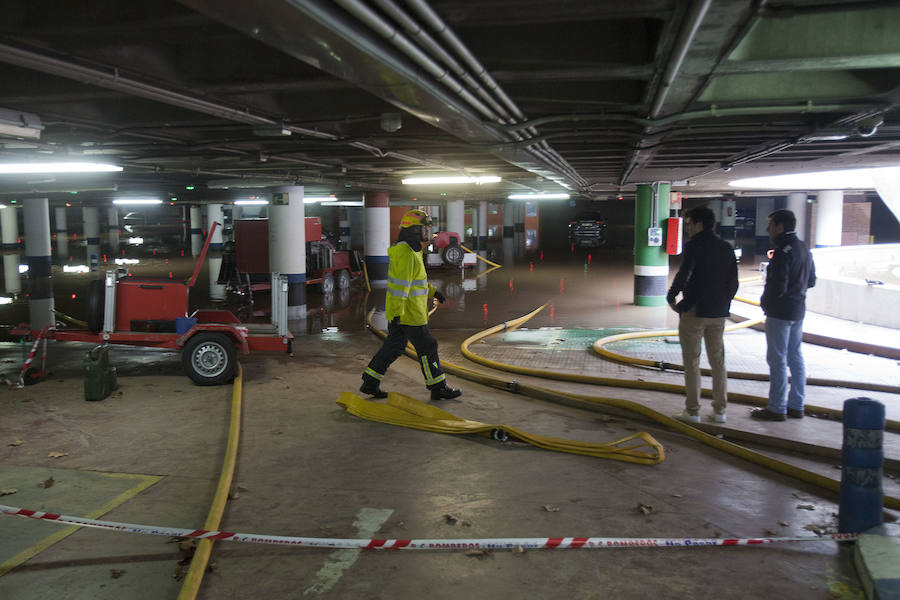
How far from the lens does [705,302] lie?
6.12 meters

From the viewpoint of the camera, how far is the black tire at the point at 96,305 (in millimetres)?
8281

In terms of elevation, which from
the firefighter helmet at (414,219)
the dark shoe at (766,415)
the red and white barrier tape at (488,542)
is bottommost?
the red and white barrier tape at (488,542)

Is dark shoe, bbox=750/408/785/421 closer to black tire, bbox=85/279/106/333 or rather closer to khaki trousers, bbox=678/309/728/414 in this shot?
khaki trousers, bbox=678/309/728/414

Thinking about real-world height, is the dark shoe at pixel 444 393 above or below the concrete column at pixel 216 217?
below

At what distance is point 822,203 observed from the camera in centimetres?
2586

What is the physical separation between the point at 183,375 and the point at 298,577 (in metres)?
6.13

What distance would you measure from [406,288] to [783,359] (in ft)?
12.7

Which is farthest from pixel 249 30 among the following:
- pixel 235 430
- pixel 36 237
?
pixel 36 237

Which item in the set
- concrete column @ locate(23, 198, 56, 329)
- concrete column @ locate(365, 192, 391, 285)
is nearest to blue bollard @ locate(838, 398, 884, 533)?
concrete column @ locate(23, 198, 56, 329)

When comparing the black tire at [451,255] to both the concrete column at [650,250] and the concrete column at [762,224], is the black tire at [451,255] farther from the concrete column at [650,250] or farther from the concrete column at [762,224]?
the concrete column at [762,224]

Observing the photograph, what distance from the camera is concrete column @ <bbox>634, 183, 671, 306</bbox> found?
15.4 metres

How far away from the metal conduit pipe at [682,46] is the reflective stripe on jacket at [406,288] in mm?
2965

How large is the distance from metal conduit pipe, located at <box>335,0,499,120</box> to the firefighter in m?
2.13

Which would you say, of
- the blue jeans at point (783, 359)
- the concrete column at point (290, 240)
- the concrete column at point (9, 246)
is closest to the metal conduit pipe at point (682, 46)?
the blue jeans at point (783, 359)
